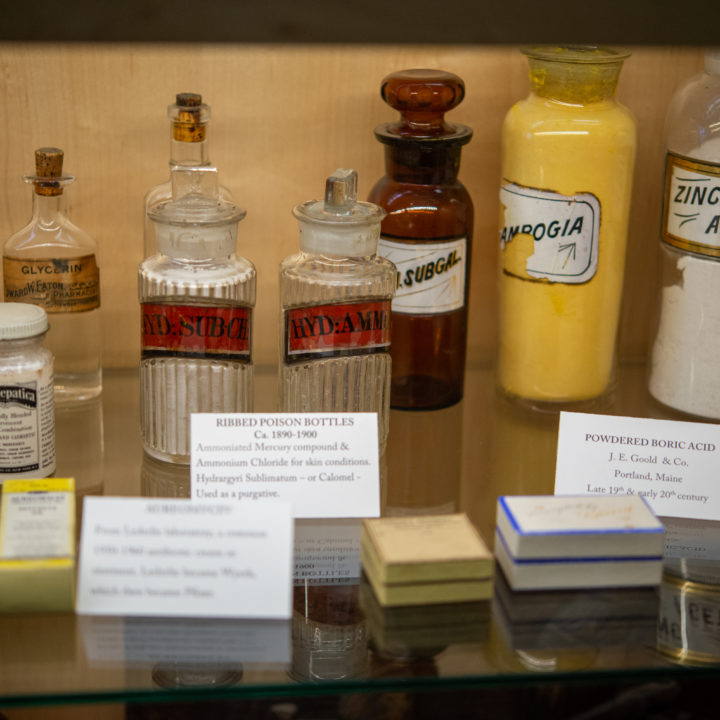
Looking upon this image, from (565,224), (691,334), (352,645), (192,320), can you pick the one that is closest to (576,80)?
(565,224)

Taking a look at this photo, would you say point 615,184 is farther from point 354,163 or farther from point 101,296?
point 101,296

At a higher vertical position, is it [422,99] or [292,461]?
[422,99]

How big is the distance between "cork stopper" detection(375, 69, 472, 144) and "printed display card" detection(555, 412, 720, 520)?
24cm

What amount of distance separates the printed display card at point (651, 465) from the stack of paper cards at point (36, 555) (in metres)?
0.29

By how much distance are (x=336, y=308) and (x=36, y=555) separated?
0.82 feet

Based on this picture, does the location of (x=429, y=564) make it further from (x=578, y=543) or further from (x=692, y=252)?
(x=692, y=252)

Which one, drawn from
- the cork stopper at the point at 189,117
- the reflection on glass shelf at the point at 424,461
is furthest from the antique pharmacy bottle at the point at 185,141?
the reflection on glass shelf at the point at 424,461

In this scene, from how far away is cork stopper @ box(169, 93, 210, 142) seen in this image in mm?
772

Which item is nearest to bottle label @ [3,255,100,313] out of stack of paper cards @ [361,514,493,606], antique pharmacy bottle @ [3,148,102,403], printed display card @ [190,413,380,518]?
antique pharmacy bottle @ [3,148,102,403]

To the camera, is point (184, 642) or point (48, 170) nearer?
point (184, 642)

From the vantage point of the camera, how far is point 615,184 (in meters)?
0.76

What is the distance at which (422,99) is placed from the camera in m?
0.76

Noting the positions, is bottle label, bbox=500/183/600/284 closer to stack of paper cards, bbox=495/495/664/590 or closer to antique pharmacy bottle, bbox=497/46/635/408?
antique pharmacy bottle, bbox=497/46/635/408

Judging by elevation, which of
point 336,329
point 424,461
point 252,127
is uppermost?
point 252,127
